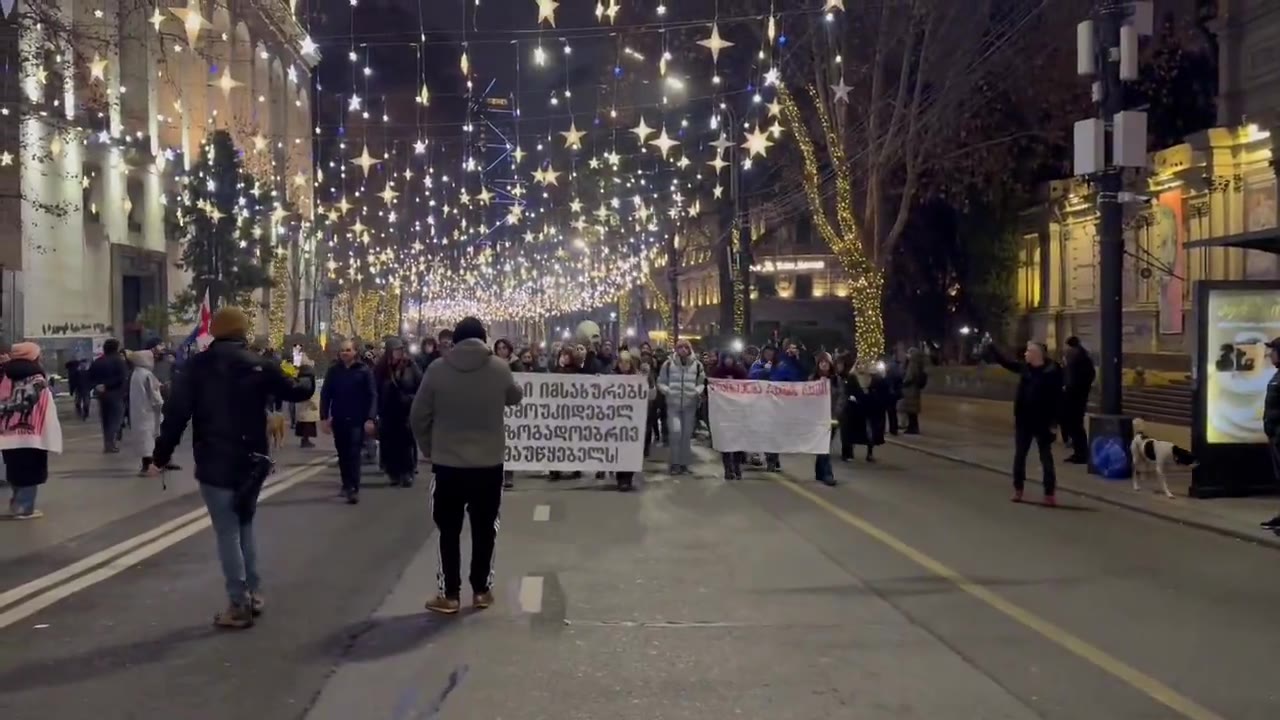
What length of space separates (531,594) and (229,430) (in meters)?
2.35

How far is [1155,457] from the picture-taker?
14.4 m

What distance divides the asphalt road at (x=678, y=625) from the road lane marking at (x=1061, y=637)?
2 centimetres

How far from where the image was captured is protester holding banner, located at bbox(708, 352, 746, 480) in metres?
16.3

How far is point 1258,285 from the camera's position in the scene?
13.7m

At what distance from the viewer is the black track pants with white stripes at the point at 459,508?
7.68 m

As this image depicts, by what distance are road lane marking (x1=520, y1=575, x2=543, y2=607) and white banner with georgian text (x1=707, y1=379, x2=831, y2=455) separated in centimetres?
A: 745

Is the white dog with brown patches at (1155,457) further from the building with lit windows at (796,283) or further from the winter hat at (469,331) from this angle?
the building with lit windows at (796,283)

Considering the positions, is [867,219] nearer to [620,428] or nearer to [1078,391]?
[1078,391]

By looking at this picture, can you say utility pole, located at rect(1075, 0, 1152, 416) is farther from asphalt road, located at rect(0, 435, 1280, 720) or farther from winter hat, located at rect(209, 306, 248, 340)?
winter hat, located at rect(209, 306, 248, 340)

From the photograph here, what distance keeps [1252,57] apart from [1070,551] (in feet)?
60.5

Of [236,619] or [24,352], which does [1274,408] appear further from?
[24,352]

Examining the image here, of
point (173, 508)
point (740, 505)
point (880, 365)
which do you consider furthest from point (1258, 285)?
point (173, 508)

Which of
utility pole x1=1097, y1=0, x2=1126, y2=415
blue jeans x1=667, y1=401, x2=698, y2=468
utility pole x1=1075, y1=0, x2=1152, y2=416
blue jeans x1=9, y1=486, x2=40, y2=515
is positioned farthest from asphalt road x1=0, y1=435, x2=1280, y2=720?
utility pole x1=1075, y1=0, x2=1152, y2=416

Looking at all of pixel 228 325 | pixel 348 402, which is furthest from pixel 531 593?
pixel 348 402
